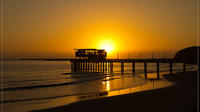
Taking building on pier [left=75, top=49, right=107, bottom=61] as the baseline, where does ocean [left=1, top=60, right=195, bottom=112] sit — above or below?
below

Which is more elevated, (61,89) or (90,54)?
(90,54)

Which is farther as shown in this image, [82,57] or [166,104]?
[82,57]

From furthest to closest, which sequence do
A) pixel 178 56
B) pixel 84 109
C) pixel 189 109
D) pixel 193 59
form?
pixel 178 56 < pixel 193 59 < pixel 84 109 < pixel 189 109

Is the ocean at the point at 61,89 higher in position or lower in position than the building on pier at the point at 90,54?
lower

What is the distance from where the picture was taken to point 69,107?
9898 mm

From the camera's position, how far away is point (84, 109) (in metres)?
9.48

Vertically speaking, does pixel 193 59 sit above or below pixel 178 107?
above

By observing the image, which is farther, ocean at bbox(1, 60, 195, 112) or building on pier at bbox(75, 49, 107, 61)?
building on pier at bbox(75, 49, 107, 61)

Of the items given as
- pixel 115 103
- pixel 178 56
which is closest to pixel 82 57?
pixel 178 56

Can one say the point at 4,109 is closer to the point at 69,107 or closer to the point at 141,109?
the point at 69,107

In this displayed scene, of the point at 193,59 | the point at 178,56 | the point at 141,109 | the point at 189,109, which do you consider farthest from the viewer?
the point at 178,56

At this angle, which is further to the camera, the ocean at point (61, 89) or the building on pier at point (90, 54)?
the building on pier at point (90, 54)

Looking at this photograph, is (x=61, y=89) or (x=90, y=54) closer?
(x=61, y=89)

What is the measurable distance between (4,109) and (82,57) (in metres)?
37.4
